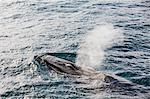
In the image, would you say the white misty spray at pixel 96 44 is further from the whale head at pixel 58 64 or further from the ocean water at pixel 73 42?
the whale head at pixel 58 64

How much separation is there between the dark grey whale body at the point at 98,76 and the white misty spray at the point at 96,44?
0.69m

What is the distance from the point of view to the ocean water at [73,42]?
36.1ft

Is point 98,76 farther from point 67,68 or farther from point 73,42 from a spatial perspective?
point 73,42

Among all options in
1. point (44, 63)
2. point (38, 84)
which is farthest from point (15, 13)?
point (38, 84)

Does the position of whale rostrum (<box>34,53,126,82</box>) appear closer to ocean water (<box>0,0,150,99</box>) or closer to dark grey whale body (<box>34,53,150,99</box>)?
dark grey whale body (<box>34,53,150,99</box>)

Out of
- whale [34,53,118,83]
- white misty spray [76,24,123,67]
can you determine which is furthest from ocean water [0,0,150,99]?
whale [34,53,118,83]

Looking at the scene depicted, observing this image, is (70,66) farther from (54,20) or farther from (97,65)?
(54,20)

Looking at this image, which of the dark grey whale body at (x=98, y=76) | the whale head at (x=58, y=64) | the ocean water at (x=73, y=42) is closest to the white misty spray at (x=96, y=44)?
the ocean water at (x=73, y=42)

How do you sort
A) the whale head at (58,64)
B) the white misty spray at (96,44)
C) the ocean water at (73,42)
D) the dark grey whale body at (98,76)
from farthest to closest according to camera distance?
the white misty spray at (96,44) < the whale head at (58,64) < the ocean water at (73,42) < the dark grey whale body at (98,76)

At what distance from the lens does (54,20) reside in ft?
56.0

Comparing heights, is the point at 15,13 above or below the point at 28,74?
above

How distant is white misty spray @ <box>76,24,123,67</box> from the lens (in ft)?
41.6

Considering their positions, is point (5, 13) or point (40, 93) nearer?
point (40, 93)

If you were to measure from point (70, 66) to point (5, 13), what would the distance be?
7.94 meters
